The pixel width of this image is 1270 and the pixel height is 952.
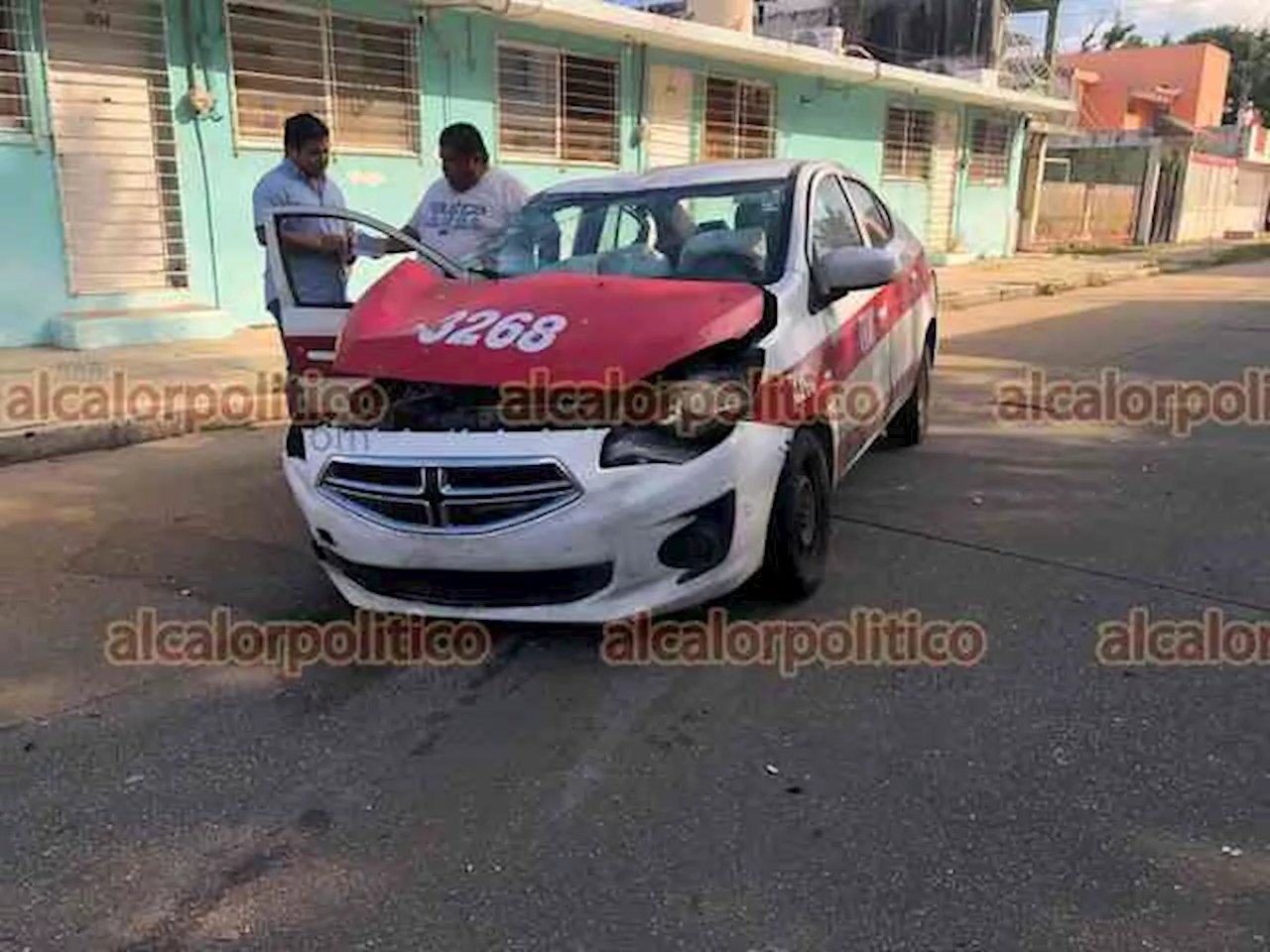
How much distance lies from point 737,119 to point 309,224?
40.1 feet

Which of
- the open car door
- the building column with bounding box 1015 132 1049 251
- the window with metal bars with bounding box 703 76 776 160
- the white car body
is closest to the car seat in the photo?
the white car body

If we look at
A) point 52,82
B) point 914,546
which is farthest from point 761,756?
point 52,82

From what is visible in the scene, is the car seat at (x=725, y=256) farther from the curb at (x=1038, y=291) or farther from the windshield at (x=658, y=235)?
the curb at (x=1038, y=291)

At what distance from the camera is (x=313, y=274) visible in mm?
5613

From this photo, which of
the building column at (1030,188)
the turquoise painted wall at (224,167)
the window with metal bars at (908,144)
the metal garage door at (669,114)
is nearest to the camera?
the turquoise painted wall at (224,167)

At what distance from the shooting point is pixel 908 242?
6.48 metres

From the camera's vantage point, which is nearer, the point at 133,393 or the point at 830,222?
the point at 830,222

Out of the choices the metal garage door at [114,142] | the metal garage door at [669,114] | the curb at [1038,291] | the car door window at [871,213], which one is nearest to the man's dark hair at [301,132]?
the car door window at [871,213]

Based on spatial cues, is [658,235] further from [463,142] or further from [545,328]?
[463,142]

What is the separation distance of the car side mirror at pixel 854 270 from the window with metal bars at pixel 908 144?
1651 centimetres

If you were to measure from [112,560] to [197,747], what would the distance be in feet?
6.32

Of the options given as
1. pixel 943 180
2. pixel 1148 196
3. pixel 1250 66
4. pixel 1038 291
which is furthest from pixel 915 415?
pixel 1250 66

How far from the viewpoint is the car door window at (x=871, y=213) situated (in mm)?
5664

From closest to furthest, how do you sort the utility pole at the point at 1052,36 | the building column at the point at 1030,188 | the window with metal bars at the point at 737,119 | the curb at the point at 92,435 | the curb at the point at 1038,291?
the curb at the point at 92,435 < the curb at the point at 1038,291 < the window with metal bars at the point at 737,119 < the utility pole at the point at 1052,36 < the building column at the point at 1030,188
